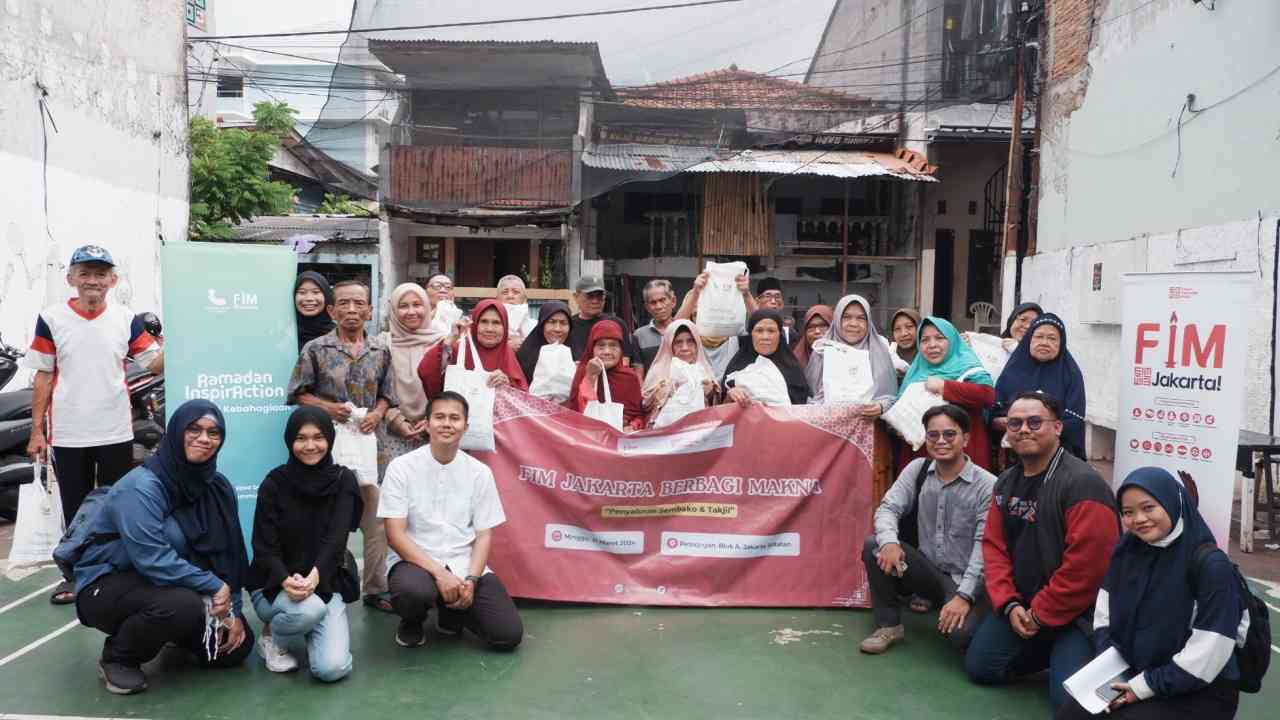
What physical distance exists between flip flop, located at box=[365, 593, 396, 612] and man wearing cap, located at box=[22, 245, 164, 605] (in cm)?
142

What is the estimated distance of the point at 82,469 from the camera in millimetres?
4422

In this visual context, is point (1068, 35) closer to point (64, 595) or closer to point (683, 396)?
point (683, 396)

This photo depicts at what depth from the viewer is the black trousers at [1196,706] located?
9.49 ft

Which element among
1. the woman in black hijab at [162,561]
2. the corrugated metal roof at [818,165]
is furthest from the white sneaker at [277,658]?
the corrugated metal roof at [818,165]

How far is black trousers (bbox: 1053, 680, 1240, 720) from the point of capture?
9.49ft

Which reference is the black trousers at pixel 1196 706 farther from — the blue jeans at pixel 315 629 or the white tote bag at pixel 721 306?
the white tote bag at pixel 721 306

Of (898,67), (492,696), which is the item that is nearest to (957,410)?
(492,696)

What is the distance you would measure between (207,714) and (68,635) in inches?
47.7

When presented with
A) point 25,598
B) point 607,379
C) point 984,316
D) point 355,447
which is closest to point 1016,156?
point 984,316

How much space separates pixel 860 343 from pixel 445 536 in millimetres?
2413

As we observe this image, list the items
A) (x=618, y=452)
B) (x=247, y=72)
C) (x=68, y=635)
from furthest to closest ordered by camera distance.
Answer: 1. (x=247, y=72)
2. (x=618, y=452)
3. (x=68, y=635)

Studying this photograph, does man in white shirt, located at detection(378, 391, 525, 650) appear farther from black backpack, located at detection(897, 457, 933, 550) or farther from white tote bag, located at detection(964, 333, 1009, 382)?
white tote bag, located at detection(964, 333, 1009, 382)

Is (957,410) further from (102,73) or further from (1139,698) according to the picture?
(102,73)

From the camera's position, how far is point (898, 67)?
32.4 feet
